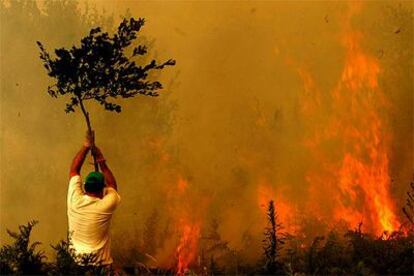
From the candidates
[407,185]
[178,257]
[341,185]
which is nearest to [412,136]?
[407,185]

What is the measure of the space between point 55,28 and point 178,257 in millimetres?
3381

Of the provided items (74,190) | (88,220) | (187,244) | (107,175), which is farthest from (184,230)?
(74,190)

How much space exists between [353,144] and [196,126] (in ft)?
6.89

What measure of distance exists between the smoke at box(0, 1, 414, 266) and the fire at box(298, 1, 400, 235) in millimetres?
77

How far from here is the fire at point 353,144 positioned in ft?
23.4

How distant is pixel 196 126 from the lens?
7066mm

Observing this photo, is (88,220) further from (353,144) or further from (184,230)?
(353,144)

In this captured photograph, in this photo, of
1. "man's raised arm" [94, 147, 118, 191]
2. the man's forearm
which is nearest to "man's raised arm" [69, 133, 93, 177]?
the man's forearm

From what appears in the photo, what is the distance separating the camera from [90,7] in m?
7.00

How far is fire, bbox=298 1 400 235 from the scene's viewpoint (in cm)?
713

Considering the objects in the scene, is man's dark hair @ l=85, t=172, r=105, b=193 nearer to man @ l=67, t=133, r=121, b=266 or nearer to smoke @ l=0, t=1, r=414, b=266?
man @ l=67, t=133, r=121, b=266

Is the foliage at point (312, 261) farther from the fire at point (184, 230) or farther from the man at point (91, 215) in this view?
the fire at point (184, 230)

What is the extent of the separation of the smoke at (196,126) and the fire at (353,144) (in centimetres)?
8

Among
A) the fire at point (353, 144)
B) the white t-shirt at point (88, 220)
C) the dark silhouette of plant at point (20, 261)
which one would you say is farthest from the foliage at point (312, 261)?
the fire at point (353, 144)
